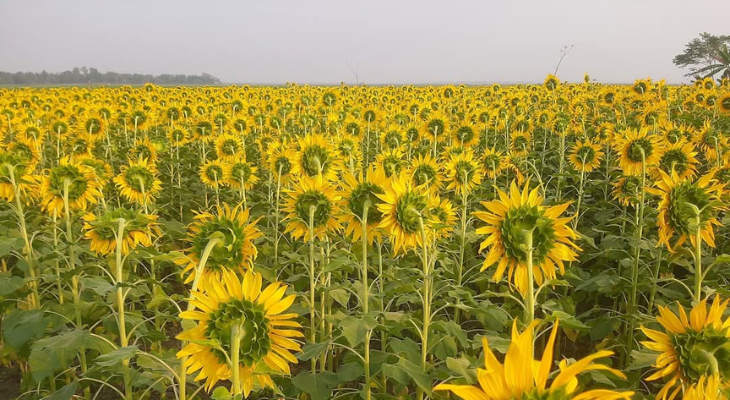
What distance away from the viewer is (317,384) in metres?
2.38

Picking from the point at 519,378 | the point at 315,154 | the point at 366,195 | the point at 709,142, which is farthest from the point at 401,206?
the point at 709,142

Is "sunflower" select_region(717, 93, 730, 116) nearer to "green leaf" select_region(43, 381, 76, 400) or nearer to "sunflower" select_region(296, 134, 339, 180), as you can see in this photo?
"sunflower" select_region(296, 134, 339, 180)

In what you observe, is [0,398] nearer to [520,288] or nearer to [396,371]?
[396,371]

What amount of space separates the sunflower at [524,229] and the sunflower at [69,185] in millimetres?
2721

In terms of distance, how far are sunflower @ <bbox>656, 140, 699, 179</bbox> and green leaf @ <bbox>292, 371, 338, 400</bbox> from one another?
3.16 m

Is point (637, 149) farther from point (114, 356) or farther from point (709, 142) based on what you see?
point (114, 356)

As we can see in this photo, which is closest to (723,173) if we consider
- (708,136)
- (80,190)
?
(708,136)

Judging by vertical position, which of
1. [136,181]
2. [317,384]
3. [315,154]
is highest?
[315,154]

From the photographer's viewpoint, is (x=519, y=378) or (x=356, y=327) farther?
(x=356, y=327)

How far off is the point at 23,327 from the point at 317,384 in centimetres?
159

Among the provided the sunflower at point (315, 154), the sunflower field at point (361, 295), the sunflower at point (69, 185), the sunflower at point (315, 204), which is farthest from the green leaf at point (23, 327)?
the sunflower at point (315, 154)

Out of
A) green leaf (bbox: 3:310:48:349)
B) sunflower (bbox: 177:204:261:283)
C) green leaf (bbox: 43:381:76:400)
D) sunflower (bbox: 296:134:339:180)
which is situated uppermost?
sunflower (bbox: 296:134:339:180)

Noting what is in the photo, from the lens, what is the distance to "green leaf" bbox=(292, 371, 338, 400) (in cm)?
232

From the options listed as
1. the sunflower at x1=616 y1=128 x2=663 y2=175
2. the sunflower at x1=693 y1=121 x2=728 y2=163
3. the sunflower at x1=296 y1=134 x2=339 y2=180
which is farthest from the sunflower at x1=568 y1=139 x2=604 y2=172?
the sunflower at x1=296 y1=134 x2=339 y2=180
